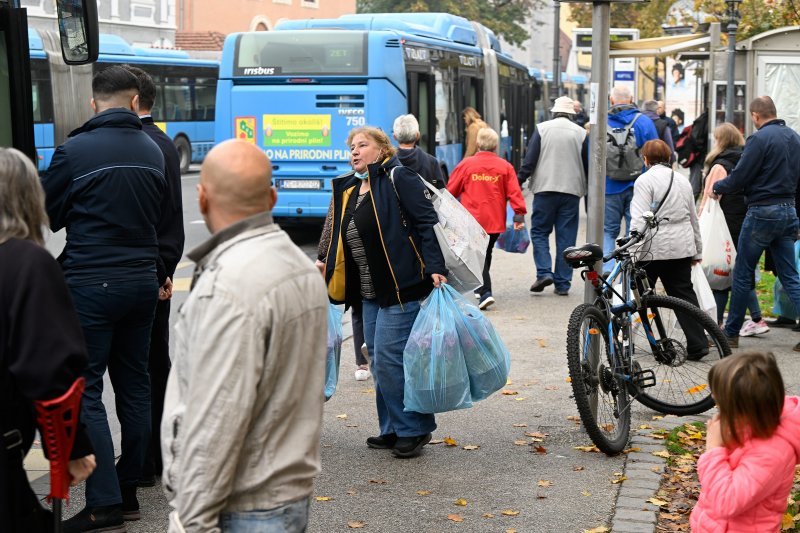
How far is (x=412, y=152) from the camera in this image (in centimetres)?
1021

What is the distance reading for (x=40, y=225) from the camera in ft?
11.8

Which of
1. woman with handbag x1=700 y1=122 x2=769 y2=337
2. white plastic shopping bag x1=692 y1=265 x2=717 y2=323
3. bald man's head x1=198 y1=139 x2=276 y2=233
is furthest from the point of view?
woman with handbag x1=700 y1=122 x2=769 y2=337

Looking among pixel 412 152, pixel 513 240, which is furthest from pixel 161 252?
pixel 513 240

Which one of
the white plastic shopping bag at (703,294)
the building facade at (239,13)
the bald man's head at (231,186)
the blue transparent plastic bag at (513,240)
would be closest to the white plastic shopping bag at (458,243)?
the white plastic shopping bag at (703,294)

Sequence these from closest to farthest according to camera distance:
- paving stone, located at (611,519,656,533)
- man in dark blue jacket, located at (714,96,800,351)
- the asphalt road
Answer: paving stone, located at (611,519,656,533) → the asphalt road → man in dark blue jacket, located at (714,96,800,351)

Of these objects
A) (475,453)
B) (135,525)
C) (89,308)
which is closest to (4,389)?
(89,308)

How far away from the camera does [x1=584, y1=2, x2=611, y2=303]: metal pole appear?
6.83 m

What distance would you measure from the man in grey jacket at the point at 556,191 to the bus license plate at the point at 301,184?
14.9 feet

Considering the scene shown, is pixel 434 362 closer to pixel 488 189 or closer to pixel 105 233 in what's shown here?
pixel 105 233

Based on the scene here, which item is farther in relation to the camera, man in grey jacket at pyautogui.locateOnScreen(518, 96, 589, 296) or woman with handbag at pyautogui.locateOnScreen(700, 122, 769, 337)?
man in grey jacket at pyautogui.locateOnScreen(518, 96, 589, 296)

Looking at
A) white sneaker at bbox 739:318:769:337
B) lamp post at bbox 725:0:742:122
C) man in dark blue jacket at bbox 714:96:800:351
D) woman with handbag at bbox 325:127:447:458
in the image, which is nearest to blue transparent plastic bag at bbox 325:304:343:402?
woman with handbag at bbox 325:127:447:458

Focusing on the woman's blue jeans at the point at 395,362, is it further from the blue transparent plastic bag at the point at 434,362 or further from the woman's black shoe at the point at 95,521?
the woman's black shoe at the point at 95,521

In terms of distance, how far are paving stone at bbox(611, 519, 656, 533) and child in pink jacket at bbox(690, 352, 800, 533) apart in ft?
5.22

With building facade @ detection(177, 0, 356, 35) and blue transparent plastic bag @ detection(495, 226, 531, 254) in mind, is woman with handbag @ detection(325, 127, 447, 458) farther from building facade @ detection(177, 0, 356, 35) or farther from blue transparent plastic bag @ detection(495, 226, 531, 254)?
building facade @ detection(177, 0, 356, 35)
